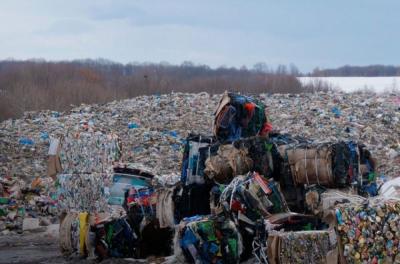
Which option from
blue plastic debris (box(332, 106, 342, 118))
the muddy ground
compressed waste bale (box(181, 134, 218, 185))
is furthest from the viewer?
blue plastic debris (box(332, 106, 342, 118))

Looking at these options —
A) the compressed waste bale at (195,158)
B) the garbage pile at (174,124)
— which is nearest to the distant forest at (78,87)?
the garbage pile at (174,124)

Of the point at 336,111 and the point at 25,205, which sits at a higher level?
the point at 336,111

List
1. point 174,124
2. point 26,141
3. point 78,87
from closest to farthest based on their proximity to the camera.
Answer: point 26,141, point 174,124, point 78,87

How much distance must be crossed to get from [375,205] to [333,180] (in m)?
1.43

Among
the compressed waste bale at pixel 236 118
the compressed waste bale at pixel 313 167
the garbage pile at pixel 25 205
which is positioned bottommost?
the garbage pile at pixel 25 205

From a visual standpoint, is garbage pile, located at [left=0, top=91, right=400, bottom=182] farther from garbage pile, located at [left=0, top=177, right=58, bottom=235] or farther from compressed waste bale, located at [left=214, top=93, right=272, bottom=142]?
compressed waste bale, located at [left=214, top=93, right=272, bottom=142]

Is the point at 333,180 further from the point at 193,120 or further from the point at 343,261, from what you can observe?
the point at 193,120

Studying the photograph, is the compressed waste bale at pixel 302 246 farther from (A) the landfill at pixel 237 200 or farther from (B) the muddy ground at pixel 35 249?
(B) the muddy ground at pixel 35 249

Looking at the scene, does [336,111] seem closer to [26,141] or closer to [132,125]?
[132,125]

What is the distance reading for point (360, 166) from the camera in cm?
697

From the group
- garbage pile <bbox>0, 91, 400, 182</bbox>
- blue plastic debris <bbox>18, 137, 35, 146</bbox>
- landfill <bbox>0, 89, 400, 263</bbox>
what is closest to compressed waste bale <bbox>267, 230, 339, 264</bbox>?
landfill <bbox>0, 89, 400, 263</bbox>

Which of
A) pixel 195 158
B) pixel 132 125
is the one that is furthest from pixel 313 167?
pixel 132 125

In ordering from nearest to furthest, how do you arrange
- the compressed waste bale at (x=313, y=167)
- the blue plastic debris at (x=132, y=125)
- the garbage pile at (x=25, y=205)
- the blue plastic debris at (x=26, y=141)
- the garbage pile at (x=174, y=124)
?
the compressed waste bale at (x=313, y=167) → the garbage pile at (x=25, y=205) → the garbage pile at (x=174, y=124) → the blue plastic debris at (x=26, y=141) → the blue plastic debris at (x=132, y=125)

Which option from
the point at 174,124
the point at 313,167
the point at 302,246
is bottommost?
the point at 174,124
